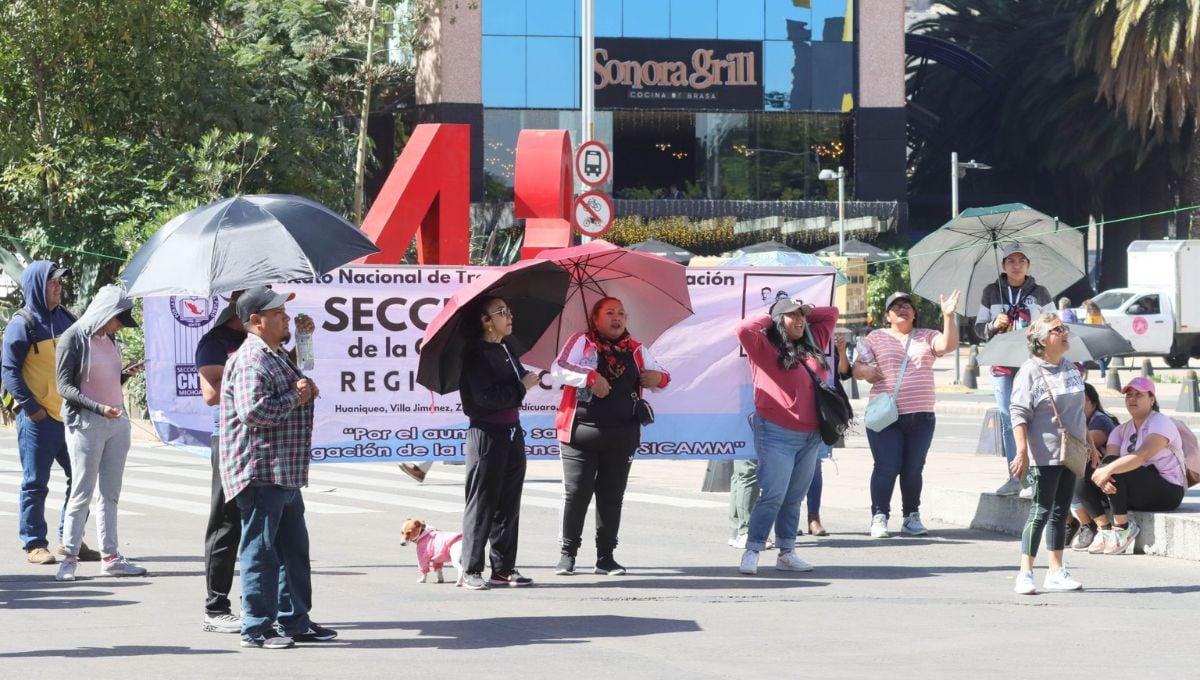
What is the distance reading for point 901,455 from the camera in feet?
41.4

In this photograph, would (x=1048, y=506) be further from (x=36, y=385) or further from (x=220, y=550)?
(x=36, y=385)

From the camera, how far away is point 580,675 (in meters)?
7.46

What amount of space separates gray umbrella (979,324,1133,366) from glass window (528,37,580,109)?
38213 mm

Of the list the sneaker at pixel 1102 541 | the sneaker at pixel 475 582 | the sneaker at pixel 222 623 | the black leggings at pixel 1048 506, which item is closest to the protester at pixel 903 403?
the sneaker at pixel 1102 541

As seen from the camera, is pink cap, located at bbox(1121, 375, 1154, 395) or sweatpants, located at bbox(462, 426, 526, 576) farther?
pink cap, located at bbox(1121, 375, 1154, 395)

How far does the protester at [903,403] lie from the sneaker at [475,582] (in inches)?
137

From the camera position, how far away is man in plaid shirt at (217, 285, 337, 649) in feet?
26.1

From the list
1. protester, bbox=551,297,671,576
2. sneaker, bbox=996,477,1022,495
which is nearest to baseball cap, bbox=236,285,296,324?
protester, bbox=551,297,671,576

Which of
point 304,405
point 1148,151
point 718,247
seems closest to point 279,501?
point 304,405

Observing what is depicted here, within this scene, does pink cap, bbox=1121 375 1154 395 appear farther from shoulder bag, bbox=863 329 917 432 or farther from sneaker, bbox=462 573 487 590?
sneaker, bbox=462 573 487 590

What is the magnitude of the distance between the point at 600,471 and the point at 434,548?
112 centimetres

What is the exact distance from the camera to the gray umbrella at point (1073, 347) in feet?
36.9

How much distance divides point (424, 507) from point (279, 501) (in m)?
6.70

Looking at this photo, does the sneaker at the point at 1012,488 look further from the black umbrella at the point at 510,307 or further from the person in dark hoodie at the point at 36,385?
the person in dark hoodie at the point at 36,385
